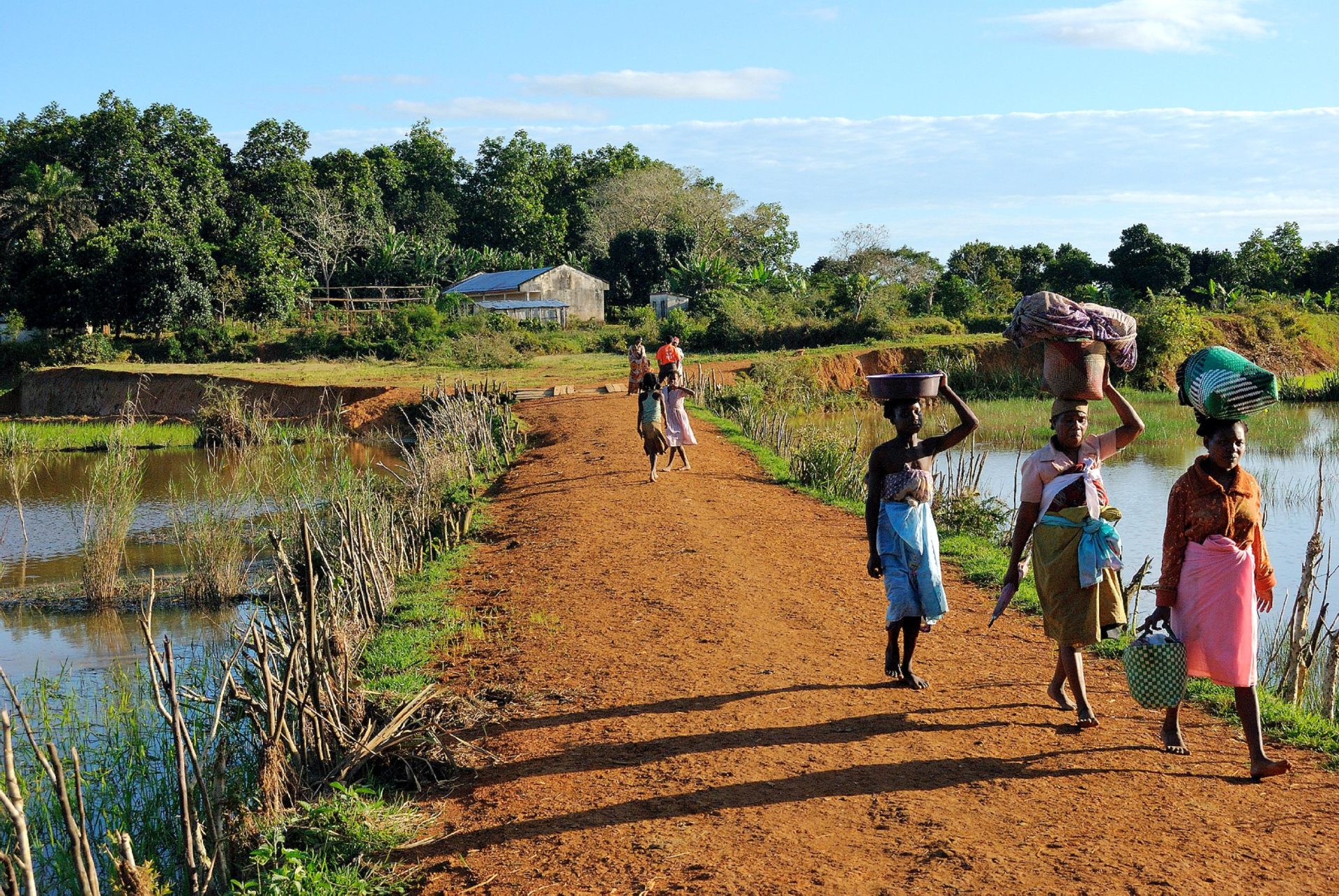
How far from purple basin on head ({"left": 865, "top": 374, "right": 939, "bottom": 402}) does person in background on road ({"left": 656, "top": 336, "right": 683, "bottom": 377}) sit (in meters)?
6.93

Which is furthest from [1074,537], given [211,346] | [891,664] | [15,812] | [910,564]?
[211,346]

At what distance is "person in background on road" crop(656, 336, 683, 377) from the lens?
1219cm

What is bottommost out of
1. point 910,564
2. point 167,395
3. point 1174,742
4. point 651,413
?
point 1174,742

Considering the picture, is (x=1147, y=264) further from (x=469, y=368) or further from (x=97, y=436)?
(x=97, y=436)

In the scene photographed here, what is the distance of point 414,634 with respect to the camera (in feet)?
23.4

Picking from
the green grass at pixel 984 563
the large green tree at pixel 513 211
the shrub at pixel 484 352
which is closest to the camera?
the green grass at pixel 984 563

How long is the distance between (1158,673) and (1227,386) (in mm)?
1163

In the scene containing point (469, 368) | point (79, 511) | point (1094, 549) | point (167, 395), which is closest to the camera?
point (1094, 549)

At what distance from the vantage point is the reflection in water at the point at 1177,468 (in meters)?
11.8

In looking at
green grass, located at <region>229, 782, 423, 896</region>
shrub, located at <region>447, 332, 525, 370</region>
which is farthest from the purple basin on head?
shrub, located at <region>447, 332, 525, 370</region>

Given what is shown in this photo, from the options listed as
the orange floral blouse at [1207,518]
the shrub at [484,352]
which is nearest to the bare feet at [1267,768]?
the orange floral blouse at [1207,518]

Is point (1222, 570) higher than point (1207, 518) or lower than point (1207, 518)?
lower

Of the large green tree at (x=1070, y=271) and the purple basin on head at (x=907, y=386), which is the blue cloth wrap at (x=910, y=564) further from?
the large green tree at (x=1070, y=271)

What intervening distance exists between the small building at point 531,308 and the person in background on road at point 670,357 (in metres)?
28.4
